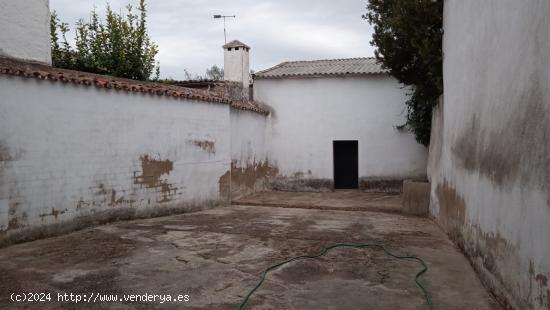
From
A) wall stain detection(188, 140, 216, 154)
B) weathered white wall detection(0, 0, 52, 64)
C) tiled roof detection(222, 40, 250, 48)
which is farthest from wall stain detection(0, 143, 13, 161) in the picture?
tiled roof detection(222, 40, 250, 48)

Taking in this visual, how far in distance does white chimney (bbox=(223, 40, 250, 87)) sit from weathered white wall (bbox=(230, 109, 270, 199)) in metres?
1.59

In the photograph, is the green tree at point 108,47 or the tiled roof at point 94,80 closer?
the tiled roof at point 94,80

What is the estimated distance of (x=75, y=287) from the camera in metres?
4.52

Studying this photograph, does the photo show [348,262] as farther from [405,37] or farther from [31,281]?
[405,37]

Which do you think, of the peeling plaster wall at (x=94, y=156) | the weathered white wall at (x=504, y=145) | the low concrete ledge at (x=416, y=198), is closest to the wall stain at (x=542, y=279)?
the weathered white wall at (x=504, y=145)

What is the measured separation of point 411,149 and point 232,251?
9432 millimetres

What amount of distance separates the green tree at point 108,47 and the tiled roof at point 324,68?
4.14m

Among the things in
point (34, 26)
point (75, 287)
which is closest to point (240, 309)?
point (75, 287)

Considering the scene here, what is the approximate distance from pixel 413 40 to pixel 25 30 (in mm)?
7718

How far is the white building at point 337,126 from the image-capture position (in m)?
14.1

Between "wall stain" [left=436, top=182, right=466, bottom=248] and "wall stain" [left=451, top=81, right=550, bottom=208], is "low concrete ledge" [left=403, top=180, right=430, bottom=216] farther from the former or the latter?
"wall stain" [left=451, top=81, right=550, bottom=208]

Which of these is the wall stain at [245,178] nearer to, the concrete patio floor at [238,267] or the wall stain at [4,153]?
the concrete patio floor at [238,267]

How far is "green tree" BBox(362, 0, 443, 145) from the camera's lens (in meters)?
8.95

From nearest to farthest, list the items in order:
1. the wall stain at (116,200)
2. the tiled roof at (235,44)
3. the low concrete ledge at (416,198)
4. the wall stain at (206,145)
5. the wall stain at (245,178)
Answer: the wall stain at (116,200), the low concrete ledge at (416,198), the wall stain at (206,145), the wall stain at (245,178), the tiled roof at (235,44)
